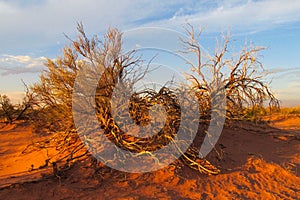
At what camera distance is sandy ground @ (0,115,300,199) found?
523cm

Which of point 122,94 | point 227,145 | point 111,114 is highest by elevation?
point 122,94

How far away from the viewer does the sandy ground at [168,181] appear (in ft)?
17.2

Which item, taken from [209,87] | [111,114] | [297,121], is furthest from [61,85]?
[297,121]

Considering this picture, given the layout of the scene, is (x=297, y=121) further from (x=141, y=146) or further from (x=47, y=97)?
(x=47, y=97)

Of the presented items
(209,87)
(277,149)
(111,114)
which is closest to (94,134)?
(111,114)

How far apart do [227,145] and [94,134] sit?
3778mm

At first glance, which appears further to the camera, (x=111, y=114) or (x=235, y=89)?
(x=235, y=89)

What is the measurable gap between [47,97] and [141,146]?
3426 mm

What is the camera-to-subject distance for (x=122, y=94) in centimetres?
675

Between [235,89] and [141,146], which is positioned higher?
[235,89]

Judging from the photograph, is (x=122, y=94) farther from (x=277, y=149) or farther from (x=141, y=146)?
(x=277, y=149)

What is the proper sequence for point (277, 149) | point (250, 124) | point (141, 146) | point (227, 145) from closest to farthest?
point (141, 146) → point (227, 145) → point (277, 149) → point (250, 124)

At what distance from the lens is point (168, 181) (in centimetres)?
577

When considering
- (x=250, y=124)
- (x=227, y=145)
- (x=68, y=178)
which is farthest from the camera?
(x=250, y=124)
